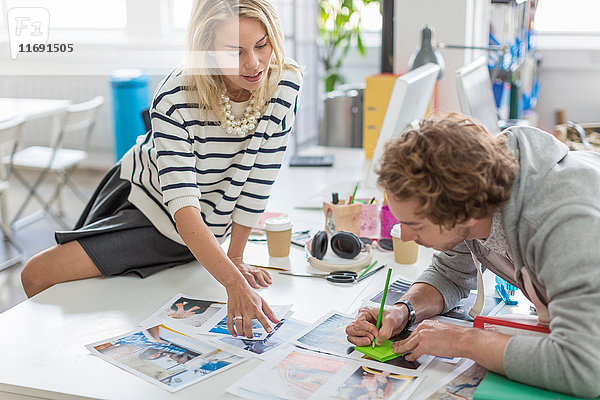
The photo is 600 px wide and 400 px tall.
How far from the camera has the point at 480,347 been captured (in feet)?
3.81

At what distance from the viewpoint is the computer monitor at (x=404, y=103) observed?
2.18m

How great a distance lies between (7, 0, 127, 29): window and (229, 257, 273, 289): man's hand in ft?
2.58

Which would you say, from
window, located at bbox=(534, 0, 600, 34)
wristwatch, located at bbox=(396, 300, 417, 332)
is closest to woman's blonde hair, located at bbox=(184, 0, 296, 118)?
wristwatch, located at bbox=(396, 300, 417, 332)

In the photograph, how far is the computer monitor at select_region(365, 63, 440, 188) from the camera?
7.14 feet

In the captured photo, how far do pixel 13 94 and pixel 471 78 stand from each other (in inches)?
173

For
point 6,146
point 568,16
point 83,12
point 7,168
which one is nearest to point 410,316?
point 83,12

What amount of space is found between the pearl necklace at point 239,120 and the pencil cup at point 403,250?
48 cm

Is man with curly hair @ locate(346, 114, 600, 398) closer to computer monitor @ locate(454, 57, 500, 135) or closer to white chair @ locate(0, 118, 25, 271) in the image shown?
computer monitor @ locate(454, 57, 500, 135)

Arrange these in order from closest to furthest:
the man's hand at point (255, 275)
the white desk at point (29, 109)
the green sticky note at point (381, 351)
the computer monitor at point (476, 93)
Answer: the green sticky note at point (381, 351)
the man's hand at point (255, 275)
the computer monitor at point (476, 93)
the white desk at point (29, 109)

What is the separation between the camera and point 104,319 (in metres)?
1.46

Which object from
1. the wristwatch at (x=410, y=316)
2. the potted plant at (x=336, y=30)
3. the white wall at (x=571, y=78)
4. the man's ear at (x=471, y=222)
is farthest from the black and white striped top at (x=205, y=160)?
the white wall at (x=571, y=78)

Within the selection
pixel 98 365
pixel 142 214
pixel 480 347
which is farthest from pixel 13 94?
pixel 480 347

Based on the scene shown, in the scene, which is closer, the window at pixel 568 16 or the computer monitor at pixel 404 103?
the computer monitor at pixel 404 103

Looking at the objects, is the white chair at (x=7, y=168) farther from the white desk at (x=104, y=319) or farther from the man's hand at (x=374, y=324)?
the man's hand at (x=374, y=324)
